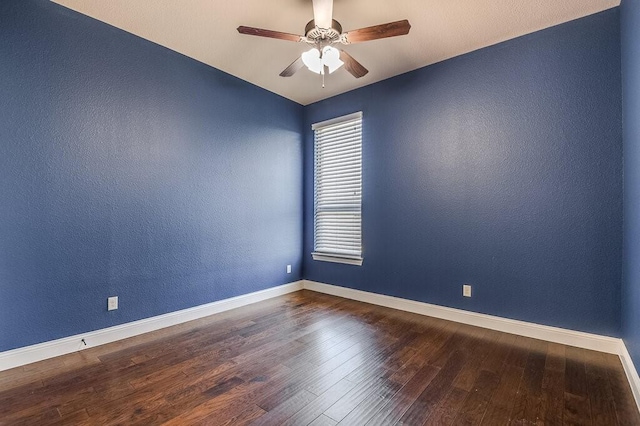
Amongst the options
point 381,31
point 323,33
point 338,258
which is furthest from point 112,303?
point 381,31

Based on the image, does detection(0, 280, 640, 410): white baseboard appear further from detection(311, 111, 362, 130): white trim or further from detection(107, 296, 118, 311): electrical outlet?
detection(311, 111, 362, 130): white trim

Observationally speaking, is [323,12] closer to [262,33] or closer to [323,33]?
[323,33]

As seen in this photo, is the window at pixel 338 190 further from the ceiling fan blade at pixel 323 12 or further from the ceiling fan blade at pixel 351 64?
the ceiling fan blade at pixel 323 12

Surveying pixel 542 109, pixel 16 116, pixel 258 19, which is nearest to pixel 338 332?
pixel 542 109

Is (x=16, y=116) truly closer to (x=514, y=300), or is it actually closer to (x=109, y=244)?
(x=109, y=244)

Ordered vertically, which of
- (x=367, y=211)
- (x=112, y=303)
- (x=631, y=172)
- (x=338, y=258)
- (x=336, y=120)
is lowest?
(x=112, y=303)

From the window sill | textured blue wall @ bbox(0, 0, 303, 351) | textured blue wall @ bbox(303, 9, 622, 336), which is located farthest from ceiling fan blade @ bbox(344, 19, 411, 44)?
the window sill

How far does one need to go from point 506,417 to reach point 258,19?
11.1ft

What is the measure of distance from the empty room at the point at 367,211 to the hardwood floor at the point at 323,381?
0.06ft

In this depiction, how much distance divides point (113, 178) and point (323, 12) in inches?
90.0

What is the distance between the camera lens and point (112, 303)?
256 cm

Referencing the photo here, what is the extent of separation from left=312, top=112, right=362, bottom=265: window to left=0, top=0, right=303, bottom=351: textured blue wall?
3.06 ft

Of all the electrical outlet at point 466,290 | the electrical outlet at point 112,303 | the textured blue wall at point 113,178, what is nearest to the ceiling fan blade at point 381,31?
the textured blue wall at point 113,178

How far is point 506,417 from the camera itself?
156 cm
